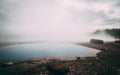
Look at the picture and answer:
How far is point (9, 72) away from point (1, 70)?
2.54 metres

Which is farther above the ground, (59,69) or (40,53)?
(40,53)

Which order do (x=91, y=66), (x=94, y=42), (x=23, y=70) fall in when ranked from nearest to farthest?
(x=23, y=70) → (x=91, y=66) → (x=94, y=42)

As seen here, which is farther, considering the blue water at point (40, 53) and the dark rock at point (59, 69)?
the blue water at point (40, 53)

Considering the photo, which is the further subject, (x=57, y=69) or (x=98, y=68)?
(x=98, y=68)

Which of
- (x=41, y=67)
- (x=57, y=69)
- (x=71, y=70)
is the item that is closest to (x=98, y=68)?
(x=71, y=70)

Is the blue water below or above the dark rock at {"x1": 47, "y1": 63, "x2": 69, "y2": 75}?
above

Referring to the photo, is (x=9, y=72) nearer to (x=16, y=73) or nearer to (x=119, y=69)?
(x=16, y=73)

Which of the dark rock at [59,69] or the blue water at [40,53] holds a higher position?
the blue water at [40,53]

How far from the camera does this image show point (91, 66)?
99.5 feet

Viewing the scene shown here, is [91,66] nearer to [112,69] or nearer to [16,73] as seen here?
[112,69]

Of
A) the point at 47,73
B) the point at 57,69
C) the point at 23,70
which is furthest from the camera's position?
the point at 23,70

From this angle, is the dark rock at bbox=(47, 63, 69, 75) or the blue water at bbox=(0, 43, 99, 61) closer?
the dark rock at bbox=(47, 63, 69, 75)

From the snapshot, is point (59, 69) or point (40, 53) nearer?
point (59, 69)

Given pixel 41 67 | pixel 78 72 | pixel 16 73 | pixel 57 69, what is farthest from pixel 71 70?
pixel 16 73
